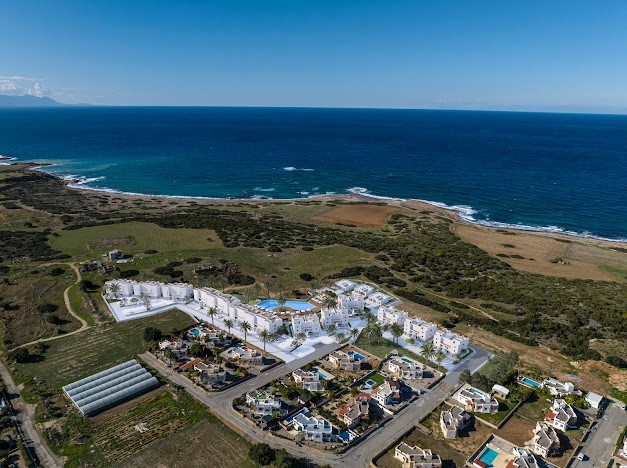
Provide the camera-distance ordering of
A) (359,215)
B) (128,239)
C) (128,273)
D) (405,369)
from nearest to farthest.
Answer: (405,369) < (128,273) < (128,239) < (359,215)

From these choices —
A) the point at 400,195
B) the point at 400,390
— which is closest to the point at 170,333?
the point at 400,390

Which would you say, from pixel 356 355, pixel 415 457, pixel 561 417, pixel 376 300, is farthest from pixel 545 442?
pixel 376 300

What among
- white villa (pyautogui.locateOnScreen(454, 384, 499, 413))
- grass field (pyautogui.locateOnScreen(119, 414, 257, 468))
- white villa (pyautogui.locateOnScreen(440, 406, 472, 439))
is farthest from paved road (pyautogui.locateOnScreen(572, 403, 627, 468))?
grass field (pyautogui.locateOnScreen(119, 414, 257, 468))

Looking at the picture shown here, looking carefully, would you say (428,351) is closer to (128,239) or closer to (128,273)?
(128,273)

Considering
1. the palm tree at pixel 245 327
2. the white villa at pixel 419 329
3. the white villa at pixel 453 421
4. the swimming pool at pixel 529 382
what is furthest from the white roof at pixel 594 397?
the palm tree at pixel 245 327

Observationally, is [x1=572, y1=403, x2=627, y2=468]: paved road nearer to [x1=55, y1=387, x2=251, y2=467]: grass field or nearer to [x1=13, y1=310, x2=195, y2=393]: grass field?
[x1=55, y1=387, x2=251, y2=467]: grass field

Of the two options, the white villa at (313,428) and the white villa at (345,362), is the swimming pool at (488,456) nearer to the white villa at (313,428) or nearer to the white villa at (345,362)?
the white villa at (313,428)
